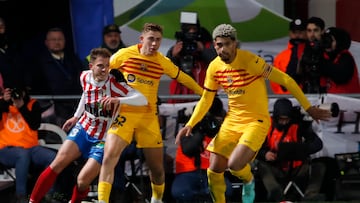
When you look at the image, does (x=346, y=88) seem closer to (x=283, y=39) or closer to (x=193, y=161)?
(x=283, y=39)

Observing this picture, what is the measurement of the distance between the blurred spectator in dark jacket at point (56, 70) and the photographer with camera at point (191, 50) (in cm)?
119

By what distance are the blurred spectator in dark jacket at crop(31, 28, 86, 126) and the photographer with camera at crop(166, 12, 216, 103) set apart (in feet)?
3.91

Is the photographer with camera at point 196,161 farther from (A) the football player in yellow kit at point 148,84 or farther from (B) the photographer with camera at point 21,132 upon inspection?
(B) the photographer with camera at point 21,132

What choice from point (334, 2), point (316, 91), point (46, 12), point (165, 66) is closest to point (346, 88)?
point (316, 91)

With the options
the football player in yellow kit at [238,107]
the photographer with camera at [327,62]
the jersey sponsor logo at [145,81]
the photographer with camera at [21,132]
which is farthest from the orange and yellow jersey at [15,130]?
the photographer with camera at [327,62]

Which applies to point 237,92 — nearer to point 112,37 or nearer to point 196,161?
point 196,161

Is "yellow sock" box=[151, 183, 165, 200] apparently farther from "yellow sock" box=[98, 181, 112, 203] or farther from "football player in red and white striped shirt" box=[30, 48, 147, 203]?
"yellow sock" box=[98, 181, 112, 203]

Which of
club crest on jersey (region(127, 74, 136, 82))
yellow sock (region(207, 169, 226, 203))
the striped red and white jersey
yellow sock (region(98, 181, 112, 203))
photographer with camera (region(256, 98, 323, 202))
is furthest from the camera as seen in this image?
photographer with camera (region(256, 98, 323, 202))

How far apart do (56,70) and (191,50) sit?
1.67 meters

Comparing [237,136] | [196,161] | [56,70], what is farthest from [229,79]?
[56,70]

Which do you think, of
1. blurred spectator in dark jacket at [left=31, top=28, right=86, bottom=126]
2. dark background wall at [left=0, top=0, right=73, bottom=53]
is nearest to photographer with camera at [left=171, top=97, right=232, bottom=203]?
blurred spectator in dark jacket at [left=31, top=28, right=86, bottom=126]

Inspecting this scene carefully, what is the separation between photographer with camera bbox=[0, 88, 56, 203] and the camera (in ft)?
46.0

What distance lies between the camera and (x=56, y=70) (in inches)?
571

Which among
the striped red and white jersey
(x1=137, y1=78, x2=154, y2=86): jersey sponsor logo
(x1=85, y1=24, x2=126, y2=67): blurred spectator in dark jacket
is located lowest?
the striped red and white jersey
